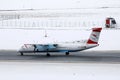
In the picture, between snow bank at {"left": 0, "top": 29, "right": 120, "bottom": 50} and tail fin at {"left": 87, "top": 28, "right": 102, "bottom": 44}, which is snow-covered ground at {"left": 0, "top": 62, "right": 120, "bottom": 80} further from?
snow bank at {"left": 0, "top": 29, "right": 120, "bottom": 50}

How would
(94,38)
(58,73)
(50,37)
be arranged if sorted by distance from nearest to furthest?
(58,73), (94,38), (50,37)

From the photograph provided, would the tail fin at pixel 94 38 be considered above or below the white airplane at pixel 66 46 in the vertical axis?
above

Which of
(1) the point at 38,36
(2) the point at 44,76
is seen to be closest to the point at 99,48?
(1) the point at 38,36

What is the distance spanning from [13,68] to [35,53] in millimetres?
15072

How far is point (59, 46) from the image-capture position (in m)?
37.6

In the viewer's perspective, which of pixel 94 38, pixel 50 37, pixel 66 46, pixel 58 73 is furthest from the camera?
pixel 50 37

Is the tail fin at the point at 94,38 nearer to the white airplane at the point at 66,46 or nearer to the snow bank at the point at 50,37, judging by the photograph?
the white airplane at the point at 66,46

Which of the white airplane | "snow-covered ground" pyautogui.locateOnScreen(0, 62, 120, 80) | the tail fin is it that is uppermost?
the tail fin

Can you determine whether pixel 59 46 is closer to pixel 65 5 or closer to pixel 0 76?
pixel 0 76

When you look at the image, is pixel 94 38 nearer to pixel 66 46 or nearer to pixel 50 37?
pixel 66 46

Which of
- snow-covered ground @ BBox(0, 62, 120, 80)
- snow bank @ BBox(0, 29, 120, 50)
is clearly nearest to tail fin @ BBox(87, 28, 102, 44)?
snow bank @ BBox(0, 29, 120, 50)

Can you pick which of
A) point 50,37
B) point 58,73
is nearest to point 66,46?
point 50,37

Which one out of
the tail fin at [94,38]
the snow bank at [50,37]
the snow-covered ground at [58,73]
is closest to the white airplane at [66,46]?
the tail fin at [94,38]

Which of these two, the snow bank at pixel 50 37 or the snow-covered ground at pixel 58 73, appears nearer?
the snow-covered ground at pixel 58 73
